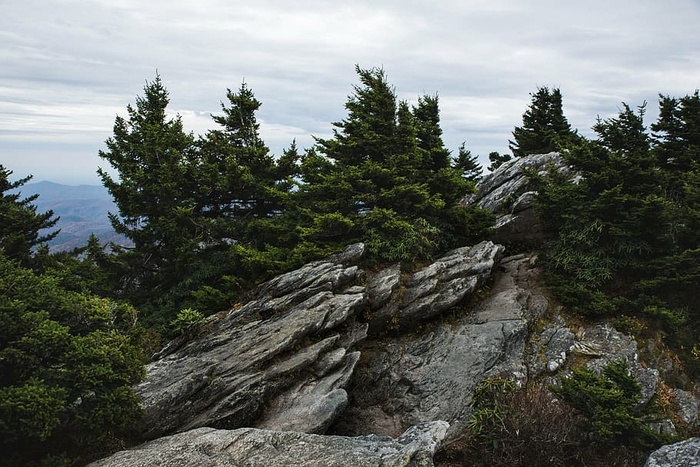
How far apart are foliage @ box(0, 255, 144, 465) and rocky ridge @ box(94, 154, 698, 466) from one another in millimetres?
942

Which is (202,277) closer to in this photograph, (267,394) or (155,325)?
(155,325)

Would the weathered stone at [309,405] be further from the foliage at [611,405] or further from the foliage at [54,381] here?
the foliage at [611,405]

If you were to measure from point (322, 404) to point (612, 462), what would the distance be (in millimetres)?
7953

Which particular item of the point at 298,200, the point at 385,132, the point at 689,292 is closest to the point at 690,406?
the point at 689,292

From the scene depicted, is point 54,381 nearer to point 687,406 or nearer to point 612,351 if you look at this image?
point 612,351

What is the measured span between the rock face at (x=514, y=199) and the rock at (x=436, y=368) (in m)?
6.25

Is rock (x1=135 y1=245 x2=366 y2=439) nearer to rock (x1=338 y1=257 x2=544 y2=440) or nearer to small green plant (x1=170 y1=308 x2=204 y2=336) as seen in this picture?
small green plant (x1=170 y1=308 x2=204 y2=336)

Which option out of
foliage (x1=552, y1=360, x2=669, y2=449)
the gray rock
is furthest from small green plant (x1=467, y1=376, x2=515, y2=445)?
the gray rock

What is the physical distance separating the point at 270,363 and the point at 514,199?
1847 cm

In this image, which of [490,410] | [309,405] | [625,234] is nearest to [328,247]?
[309,405]

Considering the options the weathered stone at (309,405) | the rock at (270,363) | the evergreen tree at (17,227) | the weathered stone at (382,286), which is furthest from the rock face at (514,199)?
the evergreen tree at (17,227)

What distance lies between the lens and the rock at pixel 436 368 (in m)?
12.4

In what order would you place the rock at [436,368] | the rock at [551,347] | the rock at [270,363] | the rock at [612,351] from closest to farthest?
the rock at [270,363] < the rock at [436,368] < the rock at [612,351] < the rock at [551,347]

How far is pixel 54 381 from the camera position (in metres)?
8.73
